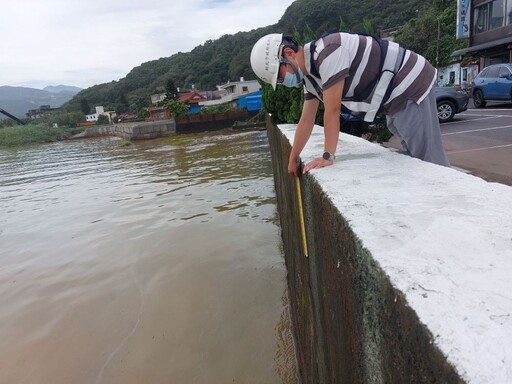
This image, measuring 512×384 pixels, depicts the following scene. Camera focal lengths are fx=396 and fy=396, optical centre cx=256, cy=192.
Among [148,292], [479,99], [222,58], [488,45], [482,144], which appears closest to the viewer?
[148,292]

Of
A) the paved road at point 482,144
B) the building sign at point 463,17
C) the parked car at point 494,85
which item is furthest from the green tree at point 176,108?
the paved road at point 482,144

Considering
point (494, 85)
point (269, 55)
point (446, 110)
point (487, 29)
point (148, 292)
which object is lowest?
point (148, 292)

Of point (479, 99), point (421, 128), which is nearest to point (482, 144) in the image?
point (421, 128)

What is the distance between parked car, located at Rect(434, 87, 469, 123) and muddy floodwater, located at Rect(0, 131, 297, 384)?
18.3 feet

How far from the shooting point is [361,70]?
90.6 inches

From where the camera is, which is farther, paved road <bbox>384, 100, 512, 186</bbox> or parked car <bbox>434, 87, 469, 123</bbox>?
parked car <bbox>434, 87, 469, 123</bbox>

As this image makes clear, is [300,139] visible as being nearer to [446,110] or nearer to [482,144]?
[482,144]

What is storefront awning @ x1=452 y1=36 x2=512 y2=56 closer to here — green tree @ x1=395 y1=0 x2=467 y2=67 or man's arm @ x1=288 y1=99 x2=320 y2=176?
green tree @ x1=395 y1=0 x2=467 y2=67

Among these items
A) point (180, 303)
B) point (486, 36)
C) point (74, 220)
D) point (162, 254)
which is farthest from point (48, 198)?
point (486, 36)

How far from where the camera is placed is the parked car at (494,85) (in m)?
12.5

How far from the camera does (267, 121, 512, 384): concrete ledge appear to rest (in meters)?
0.63

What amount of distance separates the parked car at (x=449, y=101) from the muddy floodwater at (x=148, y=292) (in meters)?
5.57

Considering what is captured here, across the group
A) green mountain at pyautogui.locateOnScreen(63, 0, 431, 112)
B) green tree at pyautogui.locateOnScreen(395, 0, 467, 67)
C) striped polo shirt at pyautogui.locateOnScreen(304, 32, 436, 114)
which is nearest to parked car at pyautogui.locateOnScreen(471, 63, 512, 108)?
striped polo shirt at pyautogui.locateOnScreen(304, 32, 436, 114)

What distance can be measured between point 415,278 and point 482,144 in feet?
25.9
